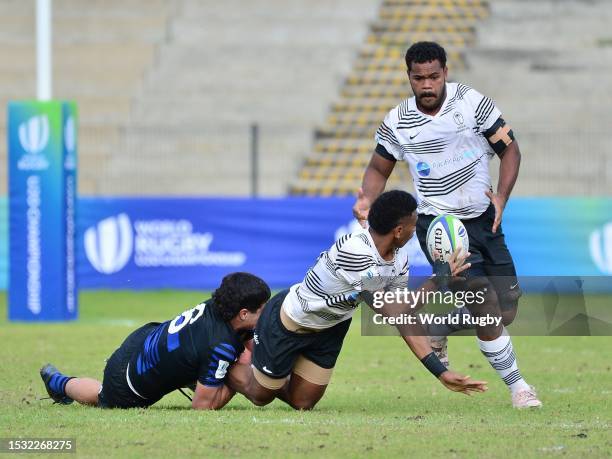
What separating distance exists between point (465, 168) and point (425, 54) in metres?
0.85

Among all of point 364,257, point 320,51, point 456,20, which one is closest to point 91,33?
point 320,51

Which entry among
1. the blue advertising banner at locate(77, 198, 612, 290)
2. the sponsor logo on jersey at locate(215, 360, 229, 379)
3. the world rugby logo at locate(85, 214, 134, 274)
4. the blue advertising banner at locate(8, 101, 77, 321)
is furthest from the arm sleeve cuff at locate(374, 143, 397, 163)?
the world rugby logo at locate(85, 214, 134, 274)

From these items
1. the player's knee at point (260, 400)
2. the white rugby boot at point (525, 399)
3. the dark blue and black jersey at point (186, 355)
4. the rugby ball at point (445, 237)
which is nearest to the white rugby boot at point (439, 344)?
the white rugby boot at point (525, 399)

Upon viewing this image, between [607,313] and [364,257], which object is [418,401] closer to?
[364,257]

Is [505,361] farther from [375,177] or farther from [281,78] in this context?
[281,78]

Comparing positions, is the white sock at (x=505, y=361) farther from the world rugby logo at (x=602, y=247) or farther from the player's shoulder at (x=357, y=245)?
the world rugby logo at (x=602, y=247)

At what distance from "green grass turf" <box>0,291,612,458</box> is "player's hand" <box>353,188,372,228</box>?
4.26 feet

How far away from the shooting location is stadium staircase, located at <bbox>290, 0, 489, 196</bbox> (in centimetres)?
2464

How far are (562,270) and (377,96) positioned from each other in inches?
319

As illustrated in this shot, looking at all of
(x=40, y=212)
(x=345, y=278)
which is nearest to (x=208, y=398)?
(x=345, y=278)

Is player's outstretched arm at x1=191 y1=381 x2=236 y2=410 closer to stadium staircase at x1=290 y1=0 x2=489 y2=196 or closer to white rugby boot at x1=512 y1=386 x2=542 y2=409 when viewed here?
white rugby boot at x1=512 y1=386 x2=542 y2=409

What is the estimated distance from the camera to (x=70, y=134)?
52.9 feet

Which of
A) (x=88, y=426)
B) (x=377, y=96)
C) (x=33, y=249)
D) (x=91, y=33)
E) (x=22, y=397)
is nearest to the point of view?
(x=88, y=426)

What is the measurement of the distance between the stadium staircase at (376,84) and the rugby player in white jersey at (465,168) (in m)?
13.9
